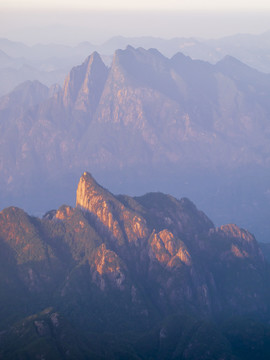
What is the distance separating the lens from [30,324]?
19875 centimetres

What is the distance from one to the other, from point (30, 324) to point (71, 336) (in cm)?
1307

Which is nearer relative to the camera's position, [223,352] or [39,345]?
[39,345]

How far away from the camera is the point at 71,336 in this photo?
19475 centimetres

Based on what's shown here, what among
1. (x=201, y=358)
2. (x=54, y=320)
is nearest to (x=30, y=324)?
(x=54, y=320)

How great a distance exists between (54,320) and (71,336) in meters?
8.06

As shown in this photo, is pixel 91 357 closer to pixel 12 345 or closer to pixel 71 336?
pixel 71 336

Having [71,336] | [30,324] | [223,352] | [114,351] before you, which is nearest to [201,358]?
[223,352]

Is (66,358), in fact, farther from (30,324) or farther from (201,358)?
(201,358)

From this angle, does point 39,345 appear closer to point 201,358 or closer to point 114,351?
point 114,351

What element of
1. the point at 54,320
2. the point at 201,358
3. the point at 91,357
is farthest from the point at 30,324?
the point at 201,358

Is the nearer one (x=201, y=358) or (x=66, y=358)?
(x=66, y=358)

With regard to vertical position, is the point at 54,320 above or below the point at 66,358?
above

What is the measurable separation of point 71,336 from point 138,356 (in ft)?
66.3

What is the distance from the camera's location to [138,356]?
649ft
